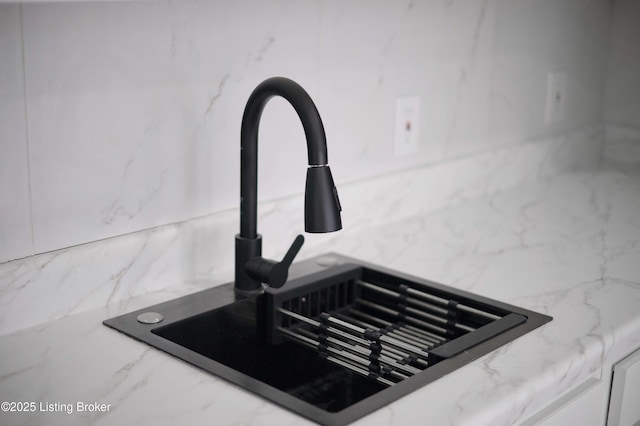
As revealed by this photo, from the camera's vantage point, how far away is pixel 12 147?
1.11 meters

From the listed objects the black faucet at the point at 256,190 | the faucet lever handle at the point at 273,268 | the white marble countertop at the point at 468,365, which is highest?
the black faucet at the point at 256,190

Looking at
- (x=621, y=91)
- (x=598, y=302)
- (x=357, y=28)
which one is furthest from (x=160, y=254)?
(x=621, y=91)

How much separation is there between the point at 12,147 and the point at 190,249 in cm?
36

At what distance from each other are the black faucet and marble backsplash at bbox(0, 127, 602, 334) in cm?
10

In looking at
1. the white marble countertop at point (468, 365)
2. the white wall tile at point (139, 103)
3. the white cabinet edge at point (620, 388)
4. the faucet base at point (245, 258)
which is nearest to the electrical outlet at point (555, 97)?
the white marble countertop at point (468, 365)

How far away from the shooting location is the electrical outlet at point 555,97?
88.0 inches

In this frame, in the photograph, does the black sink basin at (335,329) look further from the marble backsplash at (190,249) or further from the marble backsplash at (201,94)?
the marble backsplash at (201,94)

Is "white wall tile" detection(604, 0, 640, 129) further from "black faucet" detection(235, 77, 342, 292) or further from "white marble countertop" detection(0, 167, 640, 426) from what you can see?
"black faucet" detection(235, 77, 342, 292)

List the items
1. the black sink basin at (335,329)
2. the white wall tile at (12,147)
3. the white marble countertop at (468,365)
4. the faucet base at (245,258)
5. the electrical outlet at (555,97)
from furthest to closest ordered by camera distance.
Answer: the electrical outlet at (555,97), the faucet base at (245,258), the black sink basin at (335,329), the white wall tile at (12,147), the white marble countertop at (468,365)

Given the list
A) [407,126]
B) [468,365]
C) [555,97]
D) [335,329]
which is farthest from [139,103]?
[555,97]

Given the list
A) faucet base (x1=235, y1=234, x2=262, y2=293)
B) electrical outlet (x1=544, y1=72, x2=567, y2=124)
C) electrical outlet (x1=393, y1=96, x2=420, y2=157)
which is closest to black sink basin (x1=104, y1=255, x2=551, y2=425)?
faucet base (x1=235, y1=234, x2=262, y2=293)

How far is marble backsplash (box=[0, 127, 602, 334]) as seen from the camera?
1.16m

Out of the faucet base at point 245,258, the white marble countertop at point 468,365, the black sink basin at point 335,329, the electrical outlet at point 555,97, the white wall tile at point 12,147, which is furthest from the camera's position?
the electrical outlet at point 555,97

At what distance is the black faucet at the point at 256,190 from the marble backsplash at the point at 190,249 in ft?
0.33
